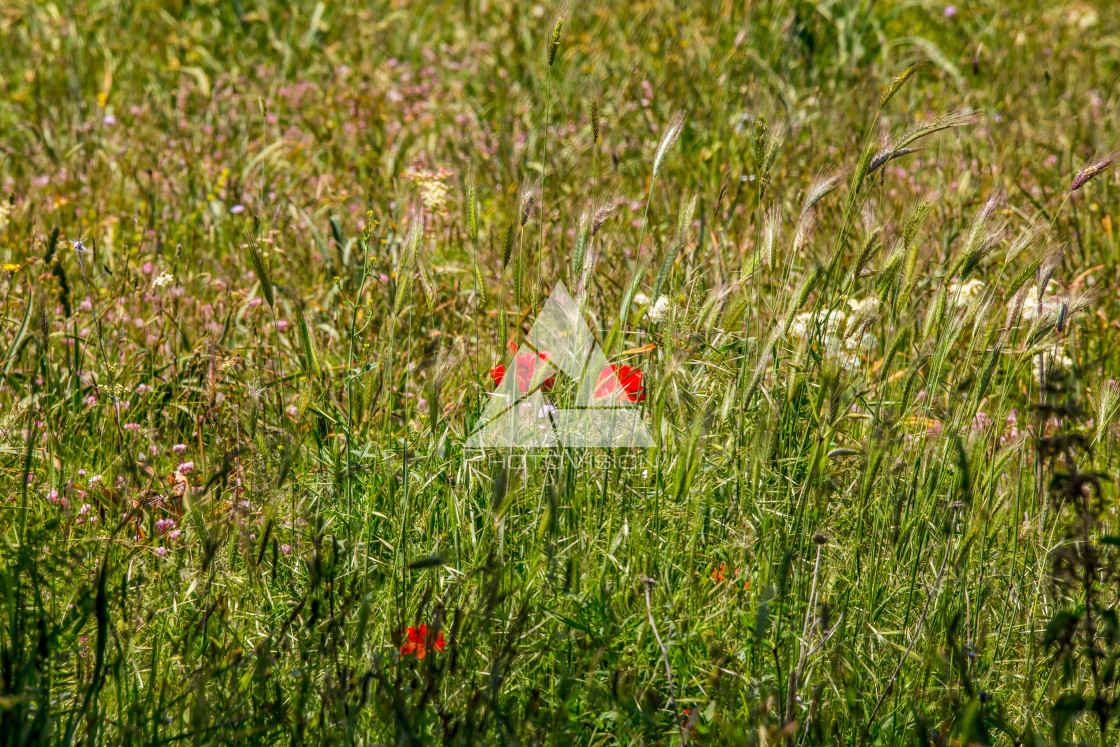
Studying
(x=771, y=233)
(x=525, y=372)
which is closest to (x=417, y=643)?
(x=525, y=372)

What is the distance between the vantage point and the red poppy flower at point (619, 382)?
6.06 feet

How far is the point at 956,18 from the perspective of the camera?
5.53m

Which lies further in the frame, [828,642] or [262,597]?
[262,597]

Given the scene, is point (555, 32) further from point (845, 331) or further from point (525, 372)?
point (845, 331)

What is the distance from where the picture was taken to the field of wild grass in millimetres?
1405

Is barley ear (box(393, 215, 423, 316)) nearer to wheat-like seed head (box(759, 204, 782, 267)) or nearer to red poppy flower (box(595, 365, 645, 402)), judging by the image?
red poppy flower (box(595, 365, 645, 402))

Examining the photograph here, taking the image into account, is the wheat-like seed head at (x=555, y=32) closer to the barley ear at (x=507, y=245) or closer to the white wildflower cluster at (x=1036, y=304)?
the barley ear at (x=507, y=245)

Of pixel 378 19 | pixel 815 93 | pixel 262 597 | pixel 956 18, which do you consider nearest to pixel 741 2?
pixel 815 93

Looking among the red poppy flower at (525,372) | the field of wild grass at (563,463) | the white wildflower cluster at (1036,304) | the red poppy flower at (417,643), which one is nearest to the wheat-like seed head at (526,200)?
the field of wild grass at (563,463)

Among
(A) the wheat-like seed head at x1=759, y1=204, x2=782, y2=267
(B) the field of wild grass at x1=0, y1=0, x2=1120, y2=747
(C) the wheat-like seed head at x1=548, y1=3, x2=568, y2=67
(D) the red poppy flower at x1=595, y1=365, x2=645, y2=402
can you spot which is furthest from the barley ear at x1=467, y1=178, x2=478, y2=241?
(A) the wheat-like seed head at x1=759, y1=204, x2=782, y2=267

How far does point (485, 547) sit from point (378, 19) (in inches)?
171

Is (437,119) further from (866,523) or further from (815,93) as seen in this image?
(866,523)

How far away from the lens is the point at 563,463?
A: 163cm

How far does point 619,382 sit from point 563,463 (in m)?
0.29
